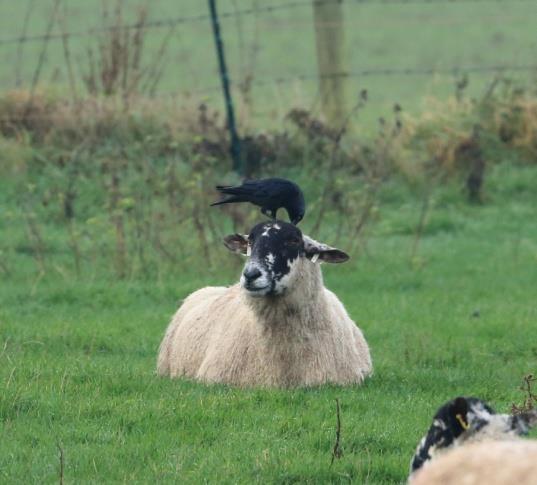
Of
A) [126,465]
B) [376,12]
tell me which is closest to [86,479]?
[126,465]

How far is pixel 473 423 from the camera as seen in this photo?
5109 mm

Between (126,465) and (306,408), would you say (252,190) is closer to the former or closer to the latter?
(306,408)

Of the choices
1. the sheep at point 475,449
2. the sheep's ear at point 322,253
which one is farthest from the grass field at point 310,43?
the sheep at point 475,449

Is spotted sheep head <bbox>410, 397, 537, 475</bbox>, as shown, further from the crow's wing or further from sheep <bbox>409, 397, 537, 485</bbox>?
the crow's wing

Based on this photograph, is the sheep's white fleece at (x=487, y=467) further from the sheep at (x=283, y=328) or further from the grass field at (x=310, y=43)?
the grass field at (x=310, y=43)

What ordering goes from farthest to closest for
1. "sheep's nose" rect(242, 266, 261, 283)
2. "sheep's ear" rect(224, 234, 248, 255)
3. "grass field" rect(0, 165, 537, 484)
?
"sheep's ear" rect(224, 234, 248, 255) → "sheep's nose" rect(242, 266, 261, 283) → "grass field" rect(0, 165, 537, 484)

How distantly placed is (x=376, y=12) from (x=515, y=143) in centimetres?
2611

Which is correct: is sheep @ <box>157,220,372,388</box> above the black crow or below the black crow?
below

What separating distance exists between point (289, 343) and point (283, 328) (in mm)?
110

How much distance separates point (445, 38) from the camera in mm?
41031

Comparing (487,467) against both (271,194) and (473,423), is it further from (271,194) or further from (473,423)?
(271,194)

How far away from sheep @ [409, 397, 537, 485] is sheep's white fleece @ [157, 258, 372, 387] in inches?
123

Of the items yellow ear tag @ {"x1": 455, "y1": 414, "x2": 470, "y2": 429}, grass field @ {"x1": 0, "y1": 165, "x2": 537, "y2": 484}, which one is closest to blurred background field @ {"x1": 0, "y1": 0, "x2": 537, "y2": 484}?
grass field @ {"x1": 0, "y1": 165, "x2": 537, "y2": 484}

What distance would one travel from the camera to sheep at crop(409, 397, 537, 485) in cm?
399
